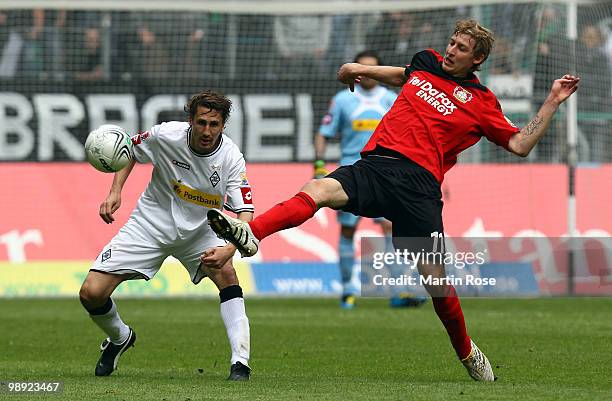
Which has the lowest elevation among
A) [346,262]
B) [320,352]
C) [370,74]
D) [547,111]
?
[346,262]

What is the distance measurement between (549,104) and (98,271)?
3.10 meters

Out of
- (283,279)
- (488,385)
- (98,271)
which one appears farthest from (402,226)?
(283,279)

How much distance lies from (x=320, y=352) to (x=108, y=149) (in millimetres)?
2790

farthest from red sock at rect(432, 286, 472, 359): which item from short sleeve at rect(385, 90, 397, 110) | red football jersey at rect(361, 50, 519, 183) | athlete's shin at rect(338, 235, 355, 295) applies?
short sleeve at rect(385, 90, 397, 110)

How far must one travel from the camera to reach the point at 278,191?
17797 millimetres

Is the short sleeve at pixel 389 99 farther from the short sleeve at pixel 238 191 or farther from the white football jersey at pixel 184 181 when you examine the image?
the short sleeve at pixel 238 191

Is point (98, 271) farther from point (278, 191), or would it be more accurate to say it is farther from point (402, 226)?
point (278, 191)

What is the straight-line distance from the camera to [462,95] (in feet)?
27.5

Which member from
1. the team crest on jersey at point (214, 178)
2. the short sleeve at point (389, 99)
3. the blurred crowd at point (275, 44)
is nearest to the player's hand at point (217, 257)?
the team crest on jersey at point (214, 178)

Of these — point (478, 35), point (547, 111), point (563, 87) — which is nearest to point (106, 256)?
point (478, 35)

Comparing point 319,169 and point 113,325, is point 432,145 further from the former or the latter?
point 319,169

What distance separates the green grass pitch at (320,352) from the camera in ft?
25.2

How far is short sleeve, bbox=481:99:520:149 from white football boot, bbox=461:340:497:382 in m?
1.30

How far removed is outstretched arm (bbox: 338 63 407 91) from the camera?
8.60m
